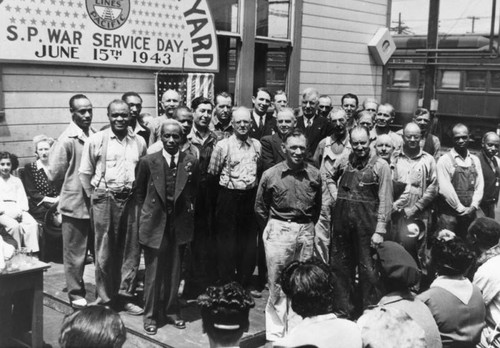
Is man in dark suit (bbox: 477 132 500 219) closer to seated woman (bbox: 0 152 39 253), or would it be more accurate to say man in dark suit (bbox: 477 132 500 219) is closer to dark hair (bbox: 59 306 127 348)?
seated woman (bbox: 0 152 39 253)

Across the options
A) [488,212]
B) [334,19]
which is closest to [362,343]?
[488,212]

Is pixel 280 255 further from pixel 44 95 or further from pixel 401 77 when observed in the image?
pixel 401 77

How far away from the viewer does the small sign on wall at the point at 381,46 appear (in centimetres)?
1173

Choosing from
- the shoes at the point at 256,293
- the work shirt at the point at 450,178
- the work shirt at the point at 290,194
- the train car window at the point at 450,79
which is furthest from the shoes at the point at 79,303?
the train car window at the point at 450,79

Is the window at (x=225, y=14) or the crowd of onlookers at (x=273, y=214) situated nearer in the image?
the crowd of onlookers at (x=273, y=214)

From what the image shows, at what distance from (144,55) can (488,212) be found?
5.04 meters

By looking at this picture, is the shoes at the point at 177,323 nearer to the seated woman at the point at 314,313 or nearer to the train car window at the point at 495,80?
the seated woman at the point at 314,313

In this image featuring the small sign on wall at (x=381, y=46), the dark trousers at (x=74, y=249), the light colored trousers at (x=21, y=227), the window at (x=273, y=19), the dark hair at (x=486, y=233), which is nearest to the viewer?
the dark hair at (x=486, y=233)

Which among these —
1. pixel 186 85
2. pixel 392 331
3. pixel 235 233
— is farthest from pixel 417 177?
pixel 186 85

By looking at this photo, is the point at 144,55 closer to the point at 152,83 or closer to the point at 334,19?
the point at 152,83

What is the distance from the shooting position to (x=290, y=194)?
5.06 m

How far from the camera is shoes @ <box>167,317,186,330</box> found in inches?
200

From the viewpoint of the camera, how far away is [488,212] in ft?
23.6

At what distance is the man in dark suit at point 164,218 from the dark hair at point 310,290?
2185 mm
